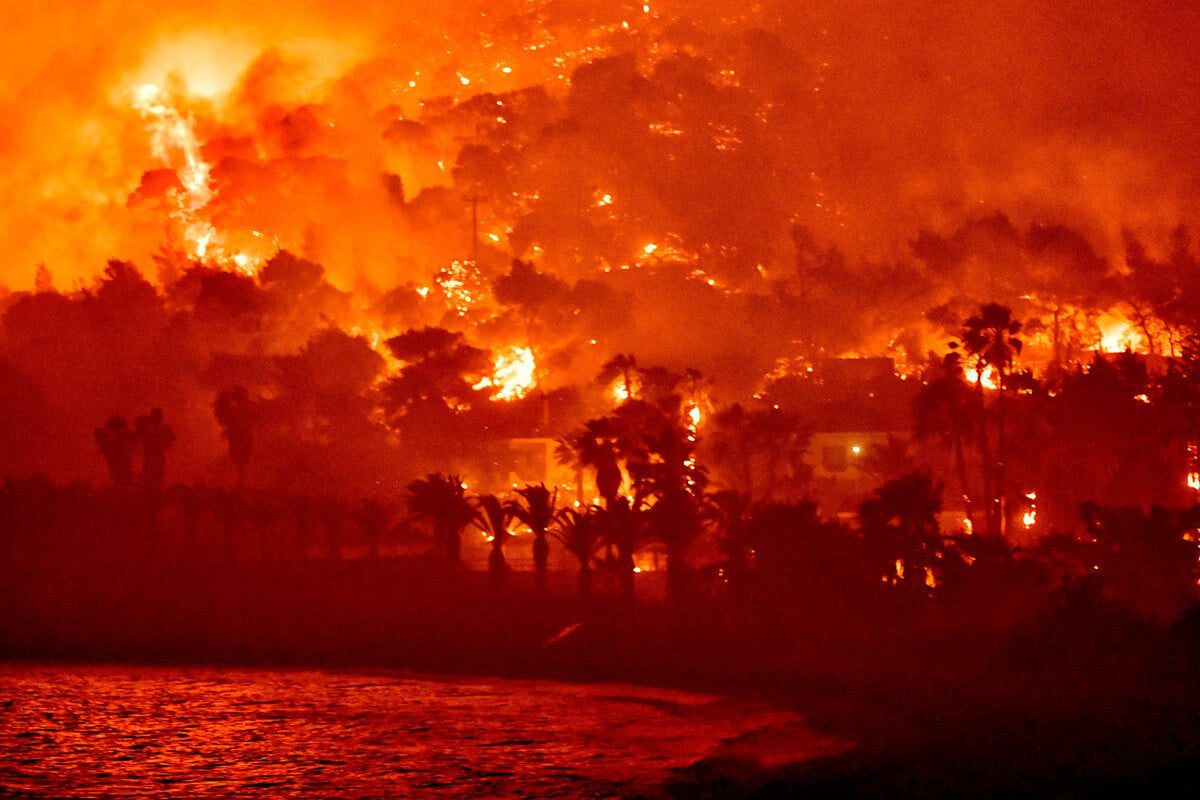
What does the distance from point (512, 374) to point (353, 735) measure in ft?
157

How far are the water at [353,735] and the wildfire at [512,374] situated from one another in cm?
3913

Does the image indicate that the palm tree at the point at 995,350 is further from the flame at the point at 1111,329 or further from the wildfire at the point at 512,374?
the flame at the point at 1111,329

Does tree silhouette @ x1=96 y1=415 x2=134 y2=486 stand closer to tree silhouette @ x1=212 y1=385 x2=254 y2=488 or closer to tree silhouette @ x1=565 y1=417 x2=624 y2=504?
tree silhouette @ x1=212 y1=385 x2=254 y2=488

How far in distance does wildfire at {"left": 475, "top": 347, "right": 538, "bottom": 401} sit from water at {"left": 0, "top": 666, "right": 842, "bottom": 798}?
3913cm

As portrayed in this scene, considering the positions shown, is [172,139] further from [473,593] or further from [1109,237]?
[473,593]

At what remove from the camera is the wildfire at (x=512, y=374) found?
2466 inches

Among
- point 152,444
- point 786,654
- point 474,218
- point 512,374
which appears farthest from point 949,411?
point 474,218

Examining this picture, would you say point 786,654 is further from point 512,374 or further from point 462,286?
point 462,286

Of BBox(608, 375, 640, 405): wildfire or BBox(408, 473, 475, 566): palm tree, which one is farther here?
BBox(608, 375, 640, 405): wildfire

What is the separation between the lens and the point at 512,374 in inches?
2608

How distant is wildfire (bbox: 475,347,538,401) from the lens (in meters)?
62.6

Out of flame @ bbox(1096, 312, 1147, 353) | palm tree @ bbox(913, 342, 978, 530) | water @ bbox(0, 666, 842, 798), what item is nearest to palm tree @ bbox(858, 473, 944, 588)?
water @ bbox(0, 666, 842, 798)

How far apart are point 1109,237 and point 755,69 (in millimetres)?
21951

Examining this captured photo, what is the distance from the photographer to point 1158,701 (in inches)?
713
